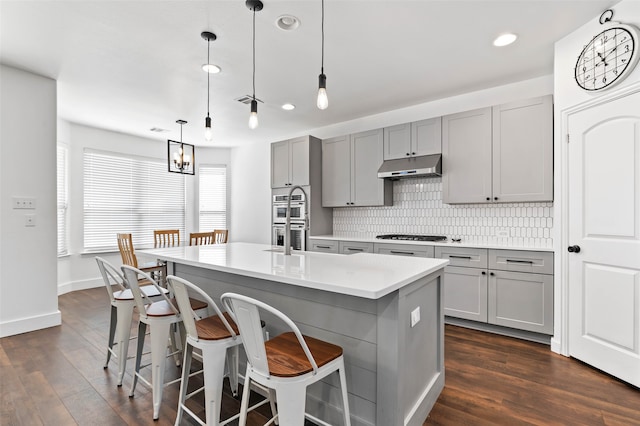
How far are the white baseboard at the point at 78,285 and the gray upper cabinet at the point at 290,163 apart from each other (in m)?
3.55

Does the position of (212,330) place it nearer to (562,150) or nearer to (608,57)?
(562,150)

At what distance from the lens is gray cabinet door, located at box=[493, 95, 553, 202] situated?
123 inches

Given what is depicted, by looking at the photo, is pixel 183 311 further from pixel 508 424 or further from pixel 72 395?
pixel 508 424

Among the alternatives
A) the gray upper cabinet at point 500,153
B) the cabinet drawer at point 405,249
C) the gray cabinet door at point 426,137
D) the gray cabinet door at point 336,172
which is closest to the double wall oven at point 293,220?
the gray cabinet door at point 336,172

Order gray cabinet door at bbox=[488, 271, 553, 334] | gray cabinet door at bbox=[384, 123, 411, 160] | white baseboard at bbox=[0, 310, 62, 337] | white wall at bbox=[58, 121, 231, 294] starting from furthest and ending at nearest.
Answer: white wall at bbox=[58, 121, 231, 294] < gray cabinet door at bbox=[384, 123, 411, 160] < white baseboard at bbox=[0, 310, 62, 337] < gray cabinet door at bbox=[488, 271, 553, 334]

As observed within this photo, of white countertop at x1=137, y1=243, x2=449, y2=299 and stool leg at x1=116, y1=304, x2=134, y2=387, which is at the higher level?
white countertop at x1=137, y1=243, x2=449, y2=299

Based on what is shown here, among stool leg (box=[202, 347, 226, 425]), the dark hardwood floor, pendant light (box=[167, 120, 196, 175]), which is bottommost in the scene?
the dark hardwood floor

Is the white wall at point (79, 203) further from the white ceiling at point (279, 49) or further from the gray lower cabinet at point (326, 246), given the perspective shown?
the gray lower cabinet at point (326, 246)

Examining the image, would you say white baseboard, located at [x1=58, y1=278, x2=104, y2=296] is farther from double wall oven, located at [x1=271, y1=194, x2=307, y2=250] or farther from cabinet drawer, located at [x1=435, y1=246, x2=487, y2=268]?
cabinet drawer, located at [x1=435, y1=246, x2=487, y2=268]

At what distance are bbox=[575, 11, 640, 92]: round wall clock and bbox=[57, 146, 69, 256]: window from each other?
6793 millimetres

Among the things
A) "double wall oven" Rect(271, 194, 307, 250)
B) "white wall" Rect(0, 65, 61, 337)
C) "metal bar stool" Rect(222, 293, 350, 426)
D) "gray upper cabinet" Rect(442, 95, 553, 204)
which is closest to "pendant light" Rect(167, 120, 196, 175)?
"white wall" Rect(0, 65, 61, 337)

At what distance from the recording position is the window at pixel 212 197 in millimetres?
6801

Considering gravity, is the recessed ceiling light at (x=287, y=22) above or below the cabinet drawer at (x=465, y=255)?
above

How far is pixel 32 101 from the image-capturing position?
344 centimetres
